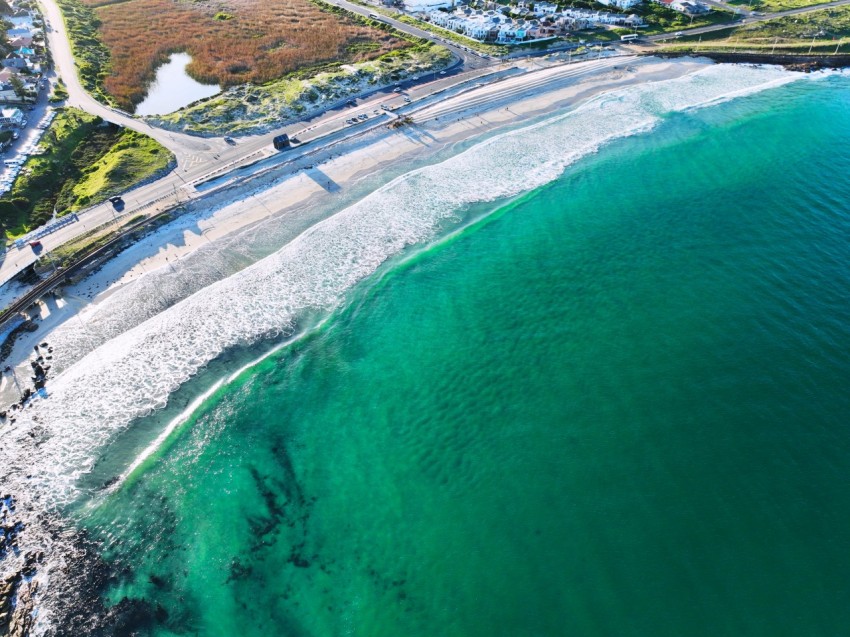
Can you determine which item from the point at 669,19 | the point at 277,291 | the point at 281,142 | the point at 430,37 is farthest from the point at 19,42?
the point at 669,19

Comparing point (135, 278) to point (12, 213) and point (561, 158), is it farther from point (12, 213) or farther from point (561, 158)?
point (561, 158)

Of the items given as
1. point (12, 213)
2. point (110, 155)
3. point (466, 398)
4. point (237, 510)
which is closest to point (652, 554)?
point (466, 398)

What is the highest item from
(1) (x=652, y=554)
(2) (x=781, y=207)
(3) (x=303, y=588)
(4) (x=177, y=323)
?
(2) (x=781, y=207)

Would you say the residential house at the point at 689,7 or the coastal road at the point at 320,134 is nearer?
the coastal road at the point at 320,134

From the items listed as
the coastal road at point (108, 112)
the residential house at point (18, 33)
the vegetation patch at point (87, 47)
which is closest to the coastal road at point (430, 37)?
the coastal road at point (108, 112)

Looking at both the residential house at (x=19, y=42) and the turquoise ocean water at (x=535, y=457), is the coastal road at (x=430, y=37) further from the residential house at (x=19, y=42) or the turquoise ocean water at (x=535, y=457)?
the residential house at (x=19, y=42)

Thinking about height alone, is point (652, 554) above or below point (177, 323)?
below

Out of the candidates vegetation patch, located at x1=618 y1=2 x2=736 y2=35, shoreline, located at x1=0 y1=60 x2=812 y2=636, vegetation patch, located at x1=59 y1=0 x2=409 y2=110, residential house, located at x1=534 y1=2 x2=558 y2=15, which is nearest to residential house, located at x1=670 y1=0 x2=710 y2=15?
vegetation patch, located at x1=618 y1=2 x2=736 y2=35
